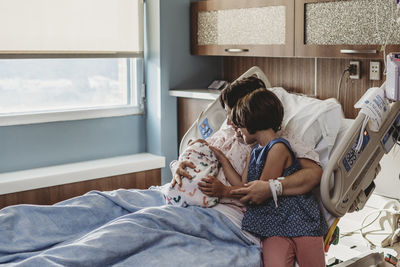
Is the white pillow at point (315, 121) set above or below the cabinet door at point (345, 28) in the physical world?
below

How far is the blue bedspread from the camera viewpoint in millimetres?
1550

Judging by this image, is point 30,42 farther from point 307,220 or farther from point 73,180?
point 307,220

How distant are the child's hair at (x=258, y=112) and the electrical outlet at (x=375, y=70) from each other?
0.92 m

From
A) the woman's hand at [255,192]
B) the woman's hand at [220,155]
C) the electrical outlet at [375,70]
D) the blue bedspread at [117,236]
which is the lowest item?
the blue bedspread at [117,236]

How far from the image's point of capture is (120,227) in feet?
5.33

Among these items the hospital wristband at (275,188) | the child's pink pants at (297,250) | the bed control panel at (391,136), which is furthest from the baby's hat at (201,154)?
the bed control panel at (391,136)

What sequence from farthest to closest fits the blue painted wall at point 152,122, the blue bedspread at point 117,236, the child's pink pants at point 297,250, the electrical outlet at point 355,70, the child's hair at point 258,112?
1. the blue painted wall at point 152,122
2. the electrical outlet at point 355,70
3. the child's hair at point 258,112
4. the child's pink pants at point 297,250
5. the blue bedspread at point 117,236

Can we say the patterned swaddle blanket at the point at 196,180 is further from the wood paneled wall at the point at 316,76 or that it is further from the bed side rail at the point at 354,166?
the wood paneled wall at the point at 316,76

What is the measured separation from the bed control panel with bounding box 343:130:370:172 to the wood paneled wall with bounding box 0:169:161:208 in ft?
5.84

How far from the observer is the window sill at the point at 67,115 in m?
3.00

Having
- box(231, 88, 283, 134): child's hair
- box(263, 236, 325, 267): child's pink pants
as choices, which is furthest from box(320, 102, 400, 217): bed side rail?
box(231, 88, 283, 134): child's hair

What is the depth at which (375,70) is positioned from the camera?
260 centimetres

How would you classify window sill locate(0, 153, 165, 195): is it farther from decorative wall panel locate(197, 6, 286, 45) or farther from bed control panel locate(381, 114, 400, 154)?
bed control panel locate(381, 114, 400, 154)

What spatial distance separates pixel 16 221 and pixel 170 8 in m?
1.97
